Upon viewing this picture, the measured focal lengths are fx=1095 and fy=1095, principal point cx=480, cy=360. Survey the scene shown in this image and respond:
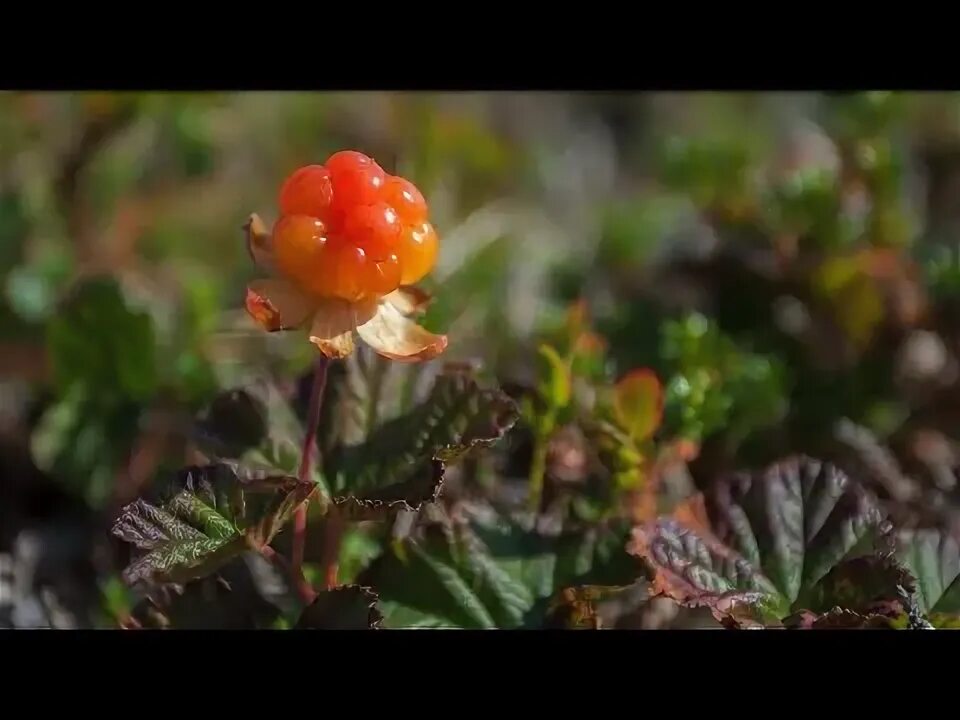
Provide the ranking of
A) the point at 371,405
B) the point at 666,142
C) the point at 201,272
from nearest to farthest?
the point at 371,405
the point at 201,272
the point at 666,142


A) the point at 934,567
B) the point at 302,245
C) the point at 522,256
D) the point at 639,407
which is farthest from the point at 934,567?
the point at 522,256

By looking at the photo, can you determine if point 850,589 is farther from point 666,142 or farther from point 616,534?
point 666,142

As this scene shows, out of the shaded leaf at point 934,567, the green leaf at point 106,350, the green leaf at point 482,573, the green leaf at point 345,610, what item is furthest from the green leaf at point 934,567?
the green leaf at point 106,350

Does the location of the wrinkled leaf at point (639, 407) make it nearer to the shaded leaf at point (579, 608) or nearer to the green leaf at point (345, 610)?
the shaded leaf at point (579, 608)

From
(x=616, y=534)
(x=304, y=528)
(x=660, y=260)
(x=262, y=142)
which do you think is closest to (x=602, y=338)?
(x=660, y=260)

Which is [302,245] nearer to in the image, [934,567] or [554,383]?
[554,383]
